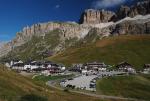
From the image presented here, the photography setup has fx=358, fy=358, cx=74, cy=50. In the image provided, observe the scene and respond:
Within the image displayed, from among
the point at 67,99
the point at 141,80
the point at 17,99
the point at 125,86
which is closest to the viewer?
the point at 17,99

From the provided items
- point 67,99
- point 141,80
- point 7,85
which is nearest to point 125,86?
point 141,80

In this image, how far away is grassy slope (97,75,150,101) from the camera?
5846 inches

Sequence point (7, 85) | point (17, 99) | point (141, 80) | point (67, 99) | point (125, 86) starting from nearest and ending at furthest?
point (17, 99)
point (7, 85)
point (67, 99)
point (125, 86)
point (141, 80)

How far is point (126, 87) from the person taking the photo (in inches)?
6516

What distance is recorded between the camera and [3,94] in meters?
77.9

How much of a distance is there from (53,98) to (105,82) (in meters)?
91.1

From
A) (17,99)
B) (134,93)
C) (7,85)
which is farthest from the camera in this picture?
(134,93)

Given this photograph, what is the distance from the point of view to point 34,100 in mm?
76812

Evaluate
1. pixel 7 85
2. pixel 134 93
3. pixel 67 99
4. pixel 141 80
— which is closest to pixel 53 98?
pixel 67 99

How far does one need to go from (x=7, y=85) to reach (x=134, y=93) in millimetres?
75434

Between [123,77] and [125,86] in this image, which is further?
[123,77]

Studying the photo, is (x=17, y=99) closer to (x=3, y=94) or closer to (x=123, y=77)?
(x=3, y=94)

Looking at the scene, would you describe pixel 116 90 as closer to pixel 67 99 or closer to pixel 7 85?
pixel 67 99

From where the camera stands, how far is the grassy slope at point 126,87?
148m
